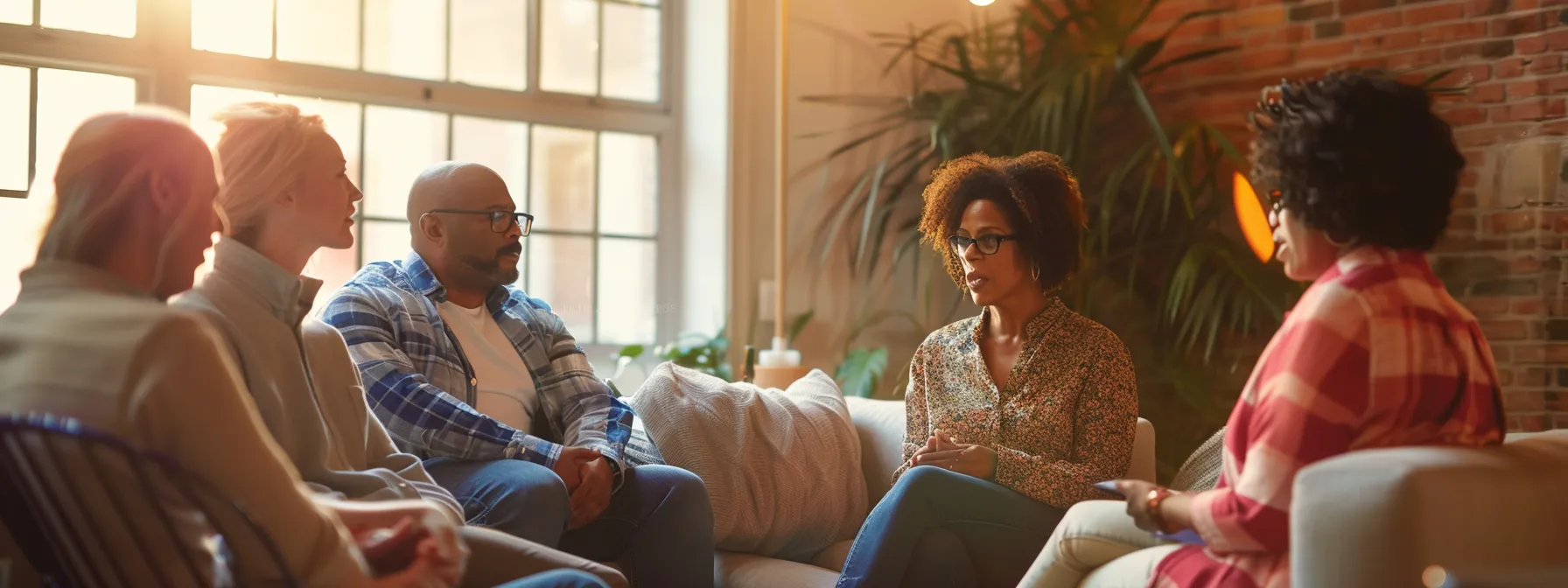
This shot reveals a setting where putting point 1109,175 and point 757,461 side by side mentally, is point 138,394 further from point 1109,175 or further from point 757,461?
point 1109,175

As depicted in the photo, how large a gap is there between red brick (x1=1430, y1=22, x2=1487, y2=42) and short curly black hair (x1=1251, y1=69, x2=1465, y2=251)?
2.67m

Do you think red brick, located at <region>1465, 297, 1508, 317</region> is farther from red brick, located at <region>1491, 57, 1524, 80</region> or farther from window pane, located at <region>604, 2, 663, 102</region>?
window pane, located at <region>604, 2, 663, 102</region>

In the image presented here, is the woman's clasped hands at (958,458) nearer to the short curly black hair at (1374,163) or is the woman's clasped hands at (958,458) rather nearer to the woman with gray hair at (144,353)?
the short curly black hair at (1374,163)

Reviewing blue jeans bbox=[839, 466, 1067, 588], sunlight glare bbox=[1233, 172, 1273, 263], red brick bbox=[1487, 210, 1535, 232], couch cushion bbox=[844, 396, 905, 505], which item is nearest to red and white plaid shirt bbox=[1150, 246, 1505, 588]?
blue jeans bbox=[839, 466, 1067, 588]

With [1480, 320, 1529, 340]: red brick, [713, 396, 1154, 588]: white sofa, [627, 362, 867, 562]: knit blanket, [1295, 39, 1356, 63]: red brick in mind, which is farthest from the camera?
[1295, 39, 1356, 63]: red brick

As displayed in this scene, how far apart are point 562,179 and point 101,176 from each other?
284 cm

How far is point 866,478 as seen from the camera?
3057 mm

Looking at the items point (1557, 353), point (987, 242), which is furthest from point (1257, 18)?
point (987, 242)

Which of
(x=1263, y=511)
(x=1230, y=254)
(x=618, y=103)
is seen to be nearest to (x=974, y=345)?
(x=1263, y=511)

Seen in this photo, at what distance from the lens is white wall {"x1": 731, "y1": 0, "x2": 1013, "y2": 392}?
414 cm

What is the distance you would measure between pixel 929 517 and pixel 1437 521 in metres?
0.99

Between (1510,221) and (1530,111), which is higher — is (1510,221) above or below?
below

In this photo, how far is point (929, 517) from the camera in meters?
2.27

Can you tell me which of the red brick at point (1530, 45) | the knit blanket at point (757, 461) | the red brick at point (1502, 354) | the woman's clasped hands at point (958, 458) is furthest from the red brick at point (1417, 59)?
the woman's clasped hands at point (958, 458)
